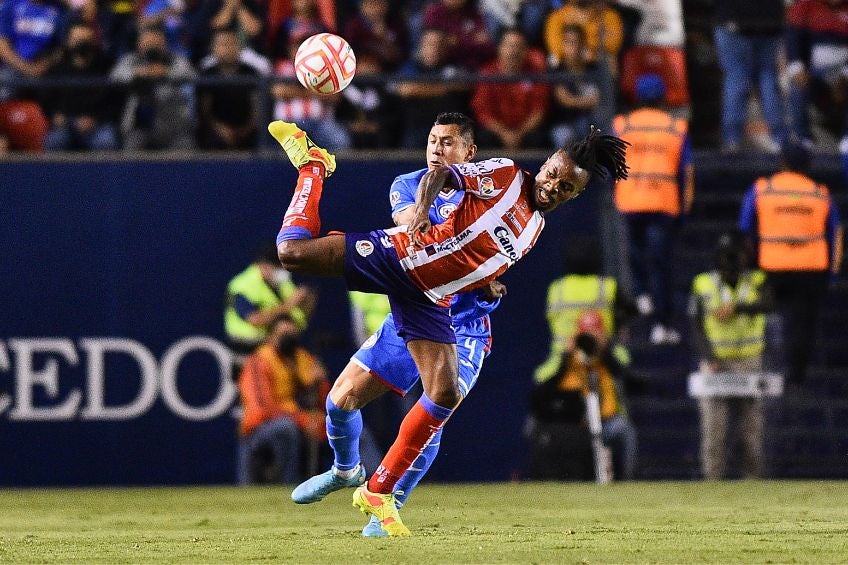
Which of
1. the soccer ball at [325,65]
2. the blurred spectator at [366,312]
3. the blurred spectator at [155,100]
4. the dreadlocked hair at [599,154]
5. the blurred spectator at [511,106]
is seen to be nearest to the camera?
the dreadlocked hair at [599,154]

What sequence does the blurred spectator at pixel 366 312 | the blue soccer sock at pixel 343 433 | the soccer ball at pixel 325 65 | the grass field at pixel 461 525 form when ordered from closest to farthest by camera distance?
the grass field at pixel 461 525 < the blue soccer sock at pixel 343 433 < the soccer ball at pixel 325 65 < the blurred spectator at pixel 366 312

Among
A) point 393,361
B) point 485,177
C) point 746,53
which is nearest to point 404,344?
point 393,361

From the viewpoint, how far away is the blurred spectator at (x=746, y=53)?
15.9 meters

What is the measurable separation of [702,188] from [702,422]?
2770mm

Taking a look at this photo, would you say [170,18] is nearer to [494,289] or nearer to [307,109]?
[307,109]

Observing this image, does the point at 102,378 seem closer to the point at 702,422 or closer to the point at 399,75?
the point at 399,75

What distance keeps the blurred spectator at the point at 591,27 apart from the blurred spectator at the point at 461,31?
62cm

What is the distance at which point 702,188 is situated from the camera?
669 inches

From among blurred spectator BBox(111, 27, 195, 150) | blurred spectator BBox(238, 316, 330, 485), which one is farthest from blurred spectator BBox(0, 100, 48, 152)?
blurred spectator BBox(238, 316, 330, 485)

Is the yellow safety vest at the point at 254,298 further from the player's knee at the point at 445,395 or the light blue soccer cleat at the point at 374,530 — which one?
the player's knee at the point at 445,395

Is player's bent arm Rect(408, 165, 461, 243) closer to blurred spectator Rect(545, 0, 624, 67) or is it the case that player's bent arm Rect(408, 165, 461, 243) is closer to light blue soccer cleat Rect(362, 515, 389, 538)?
light blue soccer cleat Rect(362, 515, 389, 538)

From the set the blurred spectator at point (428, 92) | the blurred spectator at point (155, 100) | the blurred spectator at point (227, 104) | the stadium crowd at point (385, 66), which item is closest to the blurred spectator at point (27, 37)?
the stadium crowd at point (385, 66)

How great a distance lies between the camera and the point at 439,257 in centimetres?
883

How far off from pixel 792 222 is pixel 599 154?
6698mm
